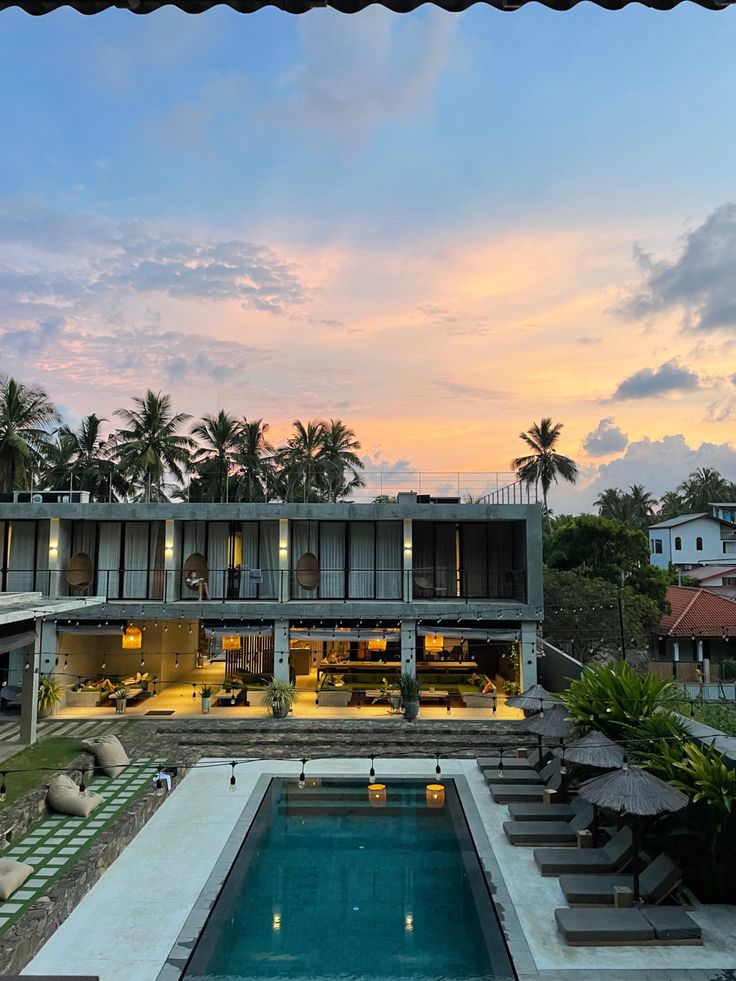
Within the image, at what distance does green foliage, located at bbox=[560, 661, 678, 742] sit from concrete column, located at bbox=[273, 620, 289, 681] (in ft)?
35.3

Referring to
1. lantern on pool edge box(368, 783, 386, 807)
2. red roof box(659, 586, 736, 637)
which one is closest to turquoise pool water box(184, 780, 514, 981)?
lantern on pool edge box(368, 783, 386, 807)

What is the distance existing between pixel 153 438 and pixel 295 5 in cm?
4477

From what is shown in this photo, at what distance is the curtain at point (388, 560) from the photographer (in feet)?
84.9

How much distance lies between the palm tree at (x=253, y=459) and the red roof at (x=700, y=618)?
27.1 meters

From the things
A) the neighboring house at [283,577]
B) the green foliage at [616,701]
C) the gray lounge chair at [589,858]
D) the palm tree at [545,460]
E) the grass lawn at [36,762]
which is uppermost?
the palm tree at [545,460]

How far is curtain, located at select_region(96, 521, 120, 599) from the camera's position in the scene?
84.3 ft

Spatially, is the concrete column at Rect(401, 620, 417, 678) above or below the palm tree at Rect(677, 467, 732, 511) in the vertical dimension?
below

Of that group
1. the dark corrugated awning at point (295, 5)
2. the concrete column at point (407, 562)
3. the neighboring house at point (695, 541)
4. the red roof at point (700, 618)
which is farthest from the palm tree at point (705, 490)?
the dark corrugated awning at point (295, 5)

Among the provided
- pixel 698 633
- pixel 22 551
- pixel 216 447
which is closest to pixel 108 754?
pixel 22 551

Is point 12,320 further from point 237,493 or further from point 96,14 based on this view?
point 96,14

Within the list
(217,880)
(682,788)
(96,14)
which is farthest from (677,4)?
(217,880)

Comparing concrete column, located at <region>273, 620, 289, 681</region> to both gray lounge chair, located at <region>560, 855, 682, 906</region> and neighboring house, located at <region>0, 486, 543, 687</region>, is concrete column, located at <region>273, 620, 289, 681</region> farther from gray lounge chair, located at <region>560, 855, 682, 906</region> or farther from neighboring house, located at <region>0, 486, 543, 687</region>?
gray lounge chair, located at <region>560, 855, 682, 906</region>

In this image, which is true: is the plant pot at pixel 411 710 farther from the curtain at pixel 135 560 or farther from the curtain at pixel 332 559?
the curtain at pixel 135 560

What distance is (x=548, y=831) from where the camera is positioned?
13.2 m
